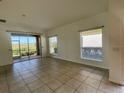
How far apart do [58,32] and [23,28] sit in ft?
8.49

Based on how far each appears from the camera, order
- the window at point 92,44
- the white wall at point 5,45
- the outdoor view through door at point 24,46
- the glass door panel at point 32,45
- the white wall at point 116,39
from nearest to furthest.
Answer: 1. the white wall at point 116,39
2. the window at point 92,44
3. the white wall at point 5,45
4. the outdoor view through door at point 24,46
5. the glass door panel at point 32,45

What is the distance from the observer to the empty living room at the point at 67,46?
2.18 meters

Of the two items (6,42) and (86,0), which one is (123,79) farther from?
(6,42)

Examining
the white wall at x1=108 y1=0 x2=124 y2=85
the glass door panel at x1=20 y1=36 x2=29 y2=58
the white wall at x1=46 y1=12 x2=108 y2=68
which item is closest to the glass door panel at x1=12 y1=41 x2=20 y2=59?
the glass door panel at x1=20 y1=36 x2=29 y2=58

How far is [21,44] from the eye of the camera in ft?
23.7

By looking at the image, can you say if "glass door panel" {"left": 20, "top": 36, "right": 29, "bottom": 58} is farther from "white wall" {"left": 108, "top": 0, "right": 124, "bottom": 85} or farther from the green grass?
"white wall" {"left": 108, "top": 0, "right": 124, "bottom": 85}

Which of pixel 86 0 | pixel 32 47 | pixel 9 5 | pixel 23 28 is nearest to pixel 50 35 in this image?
pixel 23 28

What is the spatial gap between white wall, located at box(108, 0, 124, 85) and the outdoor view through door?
6.89m

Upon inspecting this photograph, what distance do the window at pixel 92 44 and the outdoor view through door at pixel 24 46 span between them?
17.6 feet

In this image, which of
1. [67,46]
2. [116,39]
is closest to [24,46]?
[67,46]

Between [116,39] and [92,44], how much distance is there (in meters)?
1.88

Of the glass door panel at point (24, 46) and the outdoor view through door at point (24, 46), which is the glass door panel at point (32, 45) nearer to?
the outdoor view through door at point (24, 46)

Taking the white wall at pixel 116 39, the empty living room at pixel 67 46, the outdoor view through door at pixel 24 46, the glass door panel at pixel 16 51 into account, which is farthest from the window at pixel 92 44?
the glass door panel at pixel 16 51

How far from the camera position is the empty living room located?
218cm
